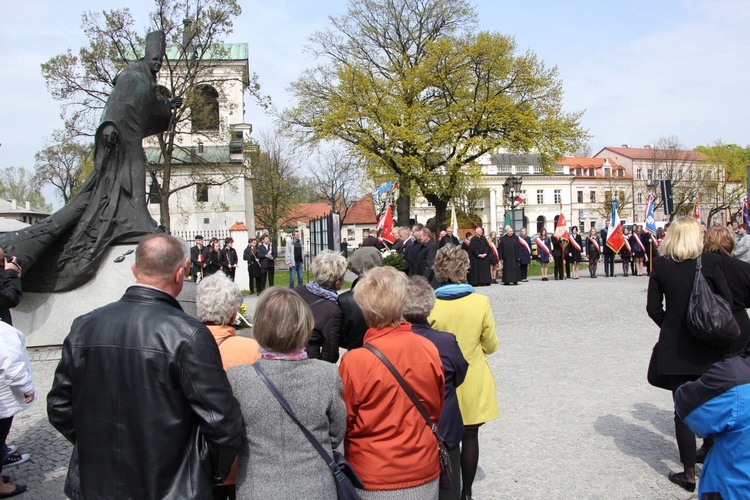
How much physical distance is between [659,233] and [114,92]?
2236 cm

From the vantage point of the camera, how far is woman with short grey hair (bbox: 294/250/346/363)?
4.35 metres

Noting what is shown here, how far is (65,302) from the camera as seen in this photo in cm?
1026

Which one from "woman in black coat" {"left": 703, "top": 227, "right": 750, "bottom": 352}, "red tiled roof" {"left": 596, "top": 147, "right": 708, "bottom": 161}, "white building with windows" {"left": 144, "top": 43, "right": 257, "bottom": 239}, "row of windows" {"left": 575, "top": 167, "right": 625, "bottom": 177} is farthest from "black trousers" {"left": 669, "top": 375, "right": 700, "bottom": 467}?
"row of windows" {"left": 575, "top": 167, "right": 625, "bottom": 177}

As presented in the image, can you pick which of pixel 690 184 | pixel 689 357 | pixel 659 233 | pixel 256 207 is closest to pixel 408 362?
pixel 689 357

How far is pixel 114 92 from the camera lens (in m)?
10.3

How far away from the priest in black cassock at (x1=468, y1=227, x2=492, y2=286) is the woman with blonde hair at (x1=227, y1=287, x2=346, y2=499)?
17811 millimetres

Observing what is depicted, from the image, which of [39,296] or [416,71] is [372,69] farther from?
[39,296]

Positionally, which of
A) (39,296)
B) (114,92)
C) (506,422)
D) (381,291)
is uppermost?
(114,92)

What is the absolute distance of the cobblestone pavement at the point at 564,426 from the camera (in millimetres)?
4750

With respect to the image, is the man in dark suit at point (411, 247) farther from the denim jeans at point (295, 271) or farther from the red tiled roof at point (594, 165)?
the red tiled roof at point (594, 165)

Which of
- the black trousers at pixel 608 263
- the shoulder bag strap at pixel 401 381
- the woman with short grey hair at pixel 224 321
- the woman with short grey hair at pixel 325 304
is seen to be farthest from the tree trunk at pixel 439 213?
the shoulder bag strap at pixel 401 381

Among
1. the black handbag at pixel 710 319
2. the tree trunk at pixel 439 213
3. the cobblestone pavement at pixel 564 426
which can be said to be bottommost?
the cobblestone pavement at pixel 564 426

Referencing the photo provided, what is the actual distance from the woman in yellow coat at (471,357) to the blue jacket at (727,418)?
1666 millimetres

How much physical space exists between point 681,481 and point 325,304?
2874 mm
